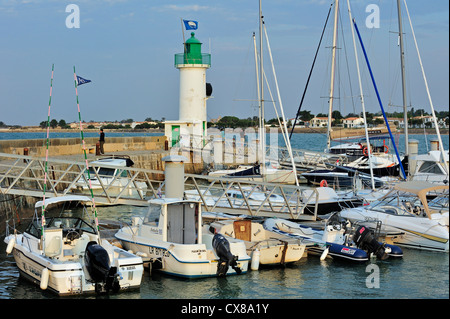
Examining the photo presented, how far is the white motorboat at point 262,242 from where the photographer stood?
62.1ft

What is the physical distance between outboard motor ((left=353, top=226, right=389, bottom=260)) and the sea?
0.92 feet

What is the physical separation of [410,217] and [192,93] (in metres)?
27.1

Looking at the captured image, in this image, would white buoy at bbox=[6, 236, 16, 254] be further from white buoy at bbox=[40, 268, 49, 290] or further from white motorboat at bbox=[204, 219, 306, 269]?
white motorboat at bbox=[204, 219, 306, 269]

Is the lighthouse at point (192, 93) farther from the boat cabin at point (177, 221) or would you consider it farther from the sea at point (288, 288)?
the boat cabin at point (177, 221)

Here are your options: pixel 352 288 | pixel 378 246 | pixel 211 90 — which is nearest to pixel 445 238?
pixel 378 246

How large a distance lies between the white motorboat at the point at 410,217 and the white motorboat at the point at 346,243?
1345 millimetres

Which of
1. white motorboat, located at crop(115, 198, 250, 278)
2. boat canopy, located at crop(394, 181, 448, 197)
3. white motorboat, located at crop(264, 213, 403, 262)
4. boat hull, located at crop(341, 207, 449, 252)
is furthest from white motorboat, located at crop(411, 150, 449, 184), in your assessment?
white motorboat, located at crop(115, 198, 250, 278)

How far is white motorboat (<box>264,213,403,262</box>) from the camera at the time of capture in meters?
19.8

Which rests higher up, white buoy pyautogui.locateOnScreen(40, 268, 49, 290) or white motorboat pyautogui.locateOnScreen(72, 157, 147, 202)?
white motorboat pyautogui.locateOnScreen(72, 157, 147, 202)

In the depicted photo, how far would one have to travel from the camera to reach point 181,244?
17422mm

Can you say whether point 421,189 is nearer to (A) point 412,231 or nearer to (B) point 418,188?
(B) point 418,188

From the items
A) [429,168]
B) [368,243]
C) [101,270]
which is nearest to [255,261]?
[368,243]

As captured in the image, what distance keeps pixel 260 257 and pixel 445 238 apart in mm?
6571
